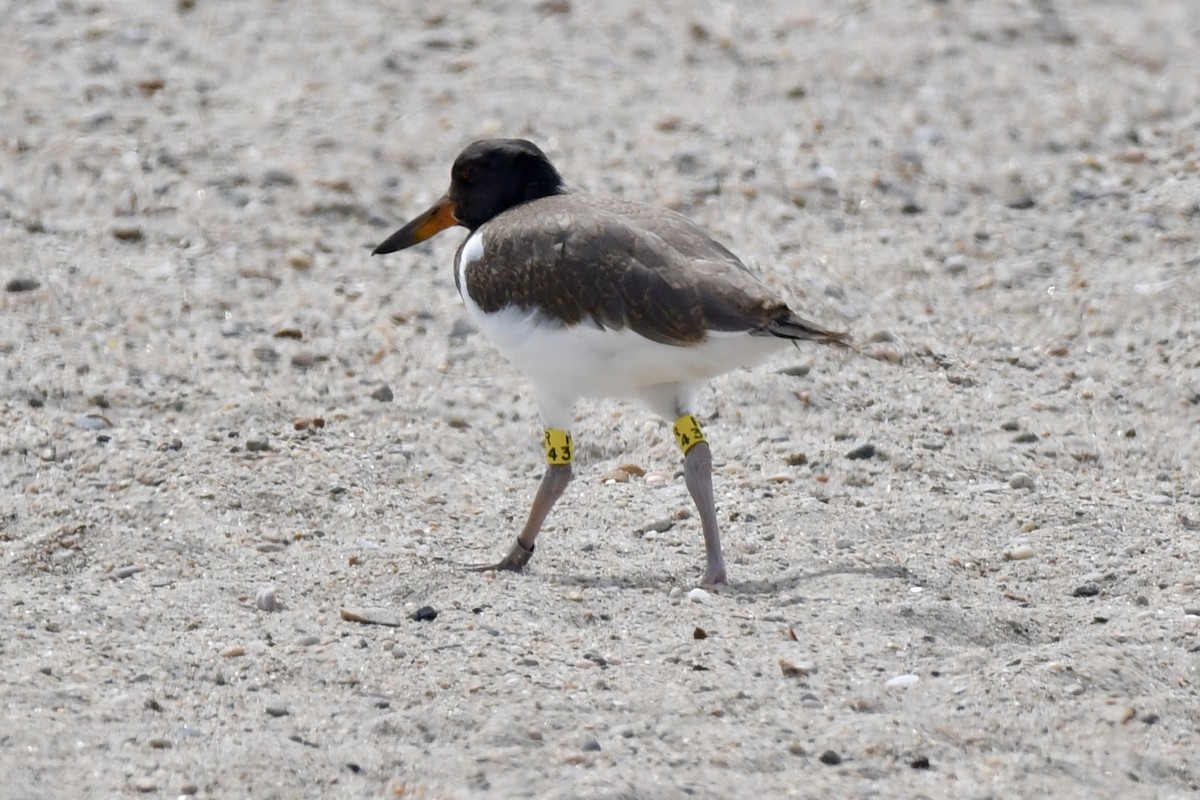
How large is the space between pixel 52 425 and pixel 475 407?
1.86 metres

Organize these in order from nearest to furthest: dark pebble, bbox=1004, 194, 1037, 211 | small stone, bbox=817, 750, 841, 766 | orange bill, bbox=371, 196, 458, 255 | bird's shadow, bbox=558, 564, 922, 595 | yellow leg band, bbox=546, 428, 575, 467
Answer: small stone, bbox=817, 750, 841, 766 < bird's shadow, bbox=558, 564, 922, 595 < yellow leg band, bbox=546, 428, 575, 467 < orange bill, bbox=371, 196, 458, 255 < dark pebble, bbox=1004, 194, 1037, 211

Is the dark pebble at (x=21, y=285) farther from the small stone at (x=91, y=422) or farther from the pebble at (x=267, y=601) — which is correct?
the pebble at (x=267, y=601)

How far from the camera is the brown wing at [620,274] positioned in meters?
5.84

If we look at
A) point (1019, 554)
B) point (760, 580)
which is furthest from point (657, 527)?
point (1019, 554)

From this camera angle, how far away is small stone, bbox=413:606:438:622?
19.0 ft

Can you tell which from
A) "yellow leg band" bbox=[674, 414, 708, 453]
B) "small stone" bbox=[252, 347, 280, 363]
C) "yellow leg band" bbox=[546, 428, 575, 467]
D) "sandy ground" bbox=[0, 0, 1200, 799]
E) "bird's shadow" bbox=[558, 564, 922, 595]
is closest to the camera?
"sandy ground" bbox=[0, 0, 1200, 799]

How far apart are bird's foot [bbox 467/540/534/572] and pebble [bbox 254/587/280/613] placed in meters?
0.75

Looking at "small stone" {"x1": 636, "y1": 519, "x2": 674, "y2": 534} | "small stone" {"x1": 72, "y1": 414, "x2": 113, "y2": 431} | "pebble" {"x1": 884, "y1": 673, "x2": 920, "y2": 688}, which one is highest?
"pebble" {"x1": 884, "y1": 673, "x2": 920, "y2": 688}

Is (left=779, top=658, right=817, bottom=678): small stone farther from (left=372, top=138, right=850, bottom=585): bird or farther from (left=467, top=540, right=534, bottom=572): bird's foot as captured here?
(left=467, top=540, right=534, bottom=572): bird's foot

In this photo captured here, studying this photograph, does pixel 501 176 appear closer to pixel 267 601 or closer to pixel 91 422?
pixel 267 601

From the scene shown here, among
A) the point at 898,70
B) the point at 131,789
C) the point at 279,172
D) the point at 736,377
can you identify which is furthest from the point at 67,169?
the point at 131,789

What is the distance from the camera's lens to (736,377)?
800 centimetres

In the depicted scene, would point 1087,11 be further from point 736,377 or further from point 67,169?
point 67,169

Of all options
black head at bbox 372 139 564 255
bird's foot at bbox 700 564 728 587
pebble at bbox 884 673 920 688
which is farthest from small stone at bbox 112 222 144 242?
pebble at bbox 884 673 920 688
